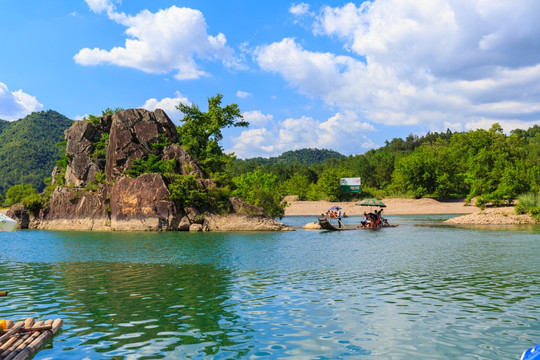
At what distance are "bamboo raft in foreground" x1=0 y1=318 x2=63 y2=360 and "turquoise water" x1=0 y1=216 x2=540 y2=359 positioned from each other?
11.8 inches

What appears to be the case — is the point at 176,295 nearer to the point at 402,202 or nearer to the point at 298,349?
the point at 298,349

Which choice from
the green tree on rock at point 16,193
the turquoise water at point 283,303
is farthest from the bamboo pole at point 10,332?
the green tree on rock at point 16,193

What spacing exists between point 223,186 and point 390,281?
128ft

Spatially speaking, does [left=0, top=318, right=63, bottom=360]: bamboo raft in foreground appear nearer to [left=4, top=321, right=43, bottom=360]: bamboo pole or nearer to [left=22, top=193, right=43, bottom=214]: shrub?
[left=4, top=321, right=43, bottom=360]: bamboo pole

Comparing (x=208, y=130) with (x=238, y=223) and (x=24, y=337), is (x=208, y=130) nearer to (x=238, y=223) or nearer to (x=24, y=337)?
(x=238, y=223)

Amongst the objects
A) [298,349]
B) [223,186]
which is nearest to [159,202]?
[223,186]

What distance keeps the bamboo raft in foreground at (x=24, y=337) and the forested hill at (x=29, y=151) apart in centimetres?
16604

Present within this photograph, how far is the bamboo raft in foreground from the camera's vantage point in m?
9.72

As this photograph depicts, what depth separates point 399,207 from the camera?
332 feet

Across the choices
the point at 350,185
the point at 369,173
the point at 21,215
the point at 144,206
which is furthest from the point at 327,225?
the point at 369,173

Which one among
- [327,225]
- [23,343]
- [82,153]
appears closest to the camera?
[23,343]

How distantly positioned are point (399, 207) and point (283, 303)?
3578 inches

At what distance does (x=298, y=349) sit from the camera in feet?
34.6

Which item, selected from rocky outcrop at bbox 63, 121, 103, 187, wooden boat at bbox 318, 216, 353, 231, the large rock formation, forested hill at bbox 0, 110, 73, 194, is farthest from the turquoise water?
forested hill at bbox 0, 110, 73, 194
